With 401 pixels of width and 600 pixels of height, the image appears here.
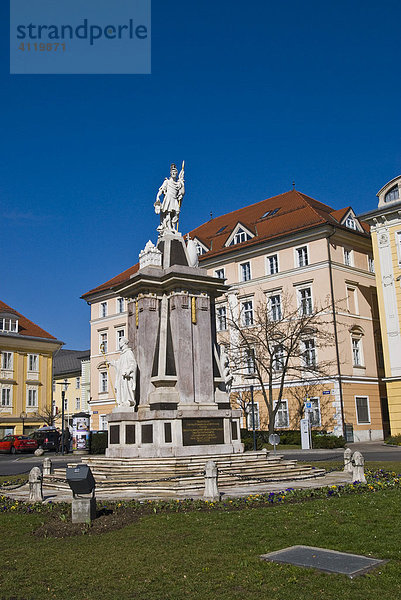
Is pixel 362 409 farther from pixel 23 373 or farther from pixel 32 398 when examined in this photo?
pixel 23 373

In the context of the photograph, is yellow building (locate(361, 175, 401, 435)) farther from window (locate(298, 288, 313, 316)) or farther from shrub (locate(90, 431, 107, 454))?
shrub (locate(90, 431, 107, 454))

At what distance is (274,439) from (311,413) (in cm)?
1495

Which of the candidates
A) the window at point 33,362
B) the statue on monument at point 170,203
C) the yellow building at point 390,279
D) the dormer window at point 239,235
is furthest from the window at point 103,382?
the statue on monument at point 170,203

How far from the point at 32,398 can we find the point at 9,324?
8075 mm

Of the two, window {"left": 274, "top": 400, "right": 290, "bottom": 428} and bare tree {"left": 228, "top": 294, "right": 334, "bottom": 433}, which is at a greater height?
bare tree {"left": 228, "top": 294, "right": 334, "bottom": 433}

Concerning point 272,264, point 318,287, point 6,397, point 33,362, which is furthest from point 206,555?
point 33,362

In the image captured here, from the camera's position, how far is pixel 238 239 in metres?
49.1

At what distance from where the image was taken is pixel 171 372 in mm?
18125

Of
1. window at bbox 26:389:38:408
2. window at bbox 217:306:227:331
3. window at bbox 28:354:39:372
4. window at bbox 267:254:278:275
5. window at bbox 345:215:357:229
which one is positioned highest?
window at bbox 345:215:357:229

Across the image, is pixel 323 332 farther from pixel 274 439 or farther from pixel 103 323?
pixel 103 323

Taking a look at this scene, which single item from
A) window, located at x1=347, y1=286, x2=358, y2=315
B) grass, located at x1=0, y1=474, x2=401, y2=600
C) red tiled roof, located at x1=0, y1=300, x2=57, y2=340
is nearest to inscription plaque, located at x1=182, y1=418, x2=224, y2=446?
grass, located at x1=0, y1=474, x2=401, y2=600

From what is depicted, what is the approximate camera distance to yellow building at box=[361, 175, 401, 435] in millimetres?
37531

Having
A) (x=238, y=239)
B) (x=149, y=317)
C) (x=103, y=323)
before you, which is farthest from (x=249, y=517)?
(x=103, y=323)

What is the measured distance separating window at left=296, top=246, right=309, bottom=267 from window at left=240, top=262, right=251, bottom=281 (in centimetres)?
477
